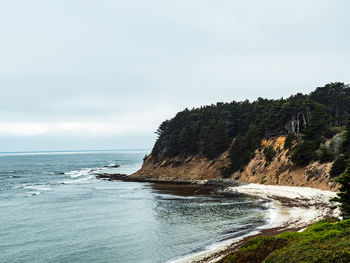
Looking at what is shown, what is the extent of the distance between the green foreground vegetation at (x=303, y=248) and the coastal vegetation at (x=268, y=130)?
3849 centimetres

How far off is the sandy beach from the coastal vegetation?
721 centimetres

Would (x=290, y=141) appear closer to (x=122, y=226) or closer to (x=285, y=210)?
(x=285, y=210)

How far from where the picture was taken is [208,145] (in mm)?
88750

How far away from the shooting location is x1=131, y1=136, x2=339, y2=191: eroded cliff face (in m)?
54.0

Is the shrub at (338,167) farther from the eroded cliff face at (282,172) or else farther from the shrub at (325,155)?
the shrub at (325,155)

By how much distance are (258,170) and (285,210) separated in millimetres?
29841

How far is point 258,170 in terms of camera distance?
226 ft

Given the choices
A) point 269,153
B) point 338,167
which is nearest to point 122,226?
point 338,167

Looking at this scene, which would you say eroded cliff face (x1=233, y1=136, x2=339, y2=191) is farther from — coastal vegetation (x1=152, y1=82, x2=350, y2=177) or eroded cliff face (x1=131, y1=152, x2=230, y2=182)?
eroded cliff face (x1=131, y1=152, x2=230, y2=182)

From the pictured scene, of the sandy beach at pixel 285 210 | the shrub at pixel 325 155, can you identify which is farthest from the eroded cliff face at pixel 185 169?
the shrub at pixel 325 155

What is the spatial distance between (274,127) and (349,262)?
69296mm

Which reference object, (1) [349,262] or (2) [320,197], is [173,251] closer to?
(1) [349,262]

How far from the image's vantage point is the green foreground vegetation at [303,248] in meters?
12.0

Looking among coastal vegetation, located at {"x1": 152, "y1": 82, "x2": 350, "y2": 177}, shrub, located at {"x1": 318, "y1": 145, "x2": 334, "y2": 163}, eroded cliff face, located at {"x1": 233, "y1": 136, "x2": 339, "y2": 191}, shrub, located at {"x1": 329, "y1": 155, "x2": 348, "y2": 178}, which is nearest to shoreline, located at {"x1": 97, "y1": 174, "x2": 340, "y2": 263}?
eroded cliff face, located at {"x1": 233, "y1": 136, "x2": 339, "y2": 191}
